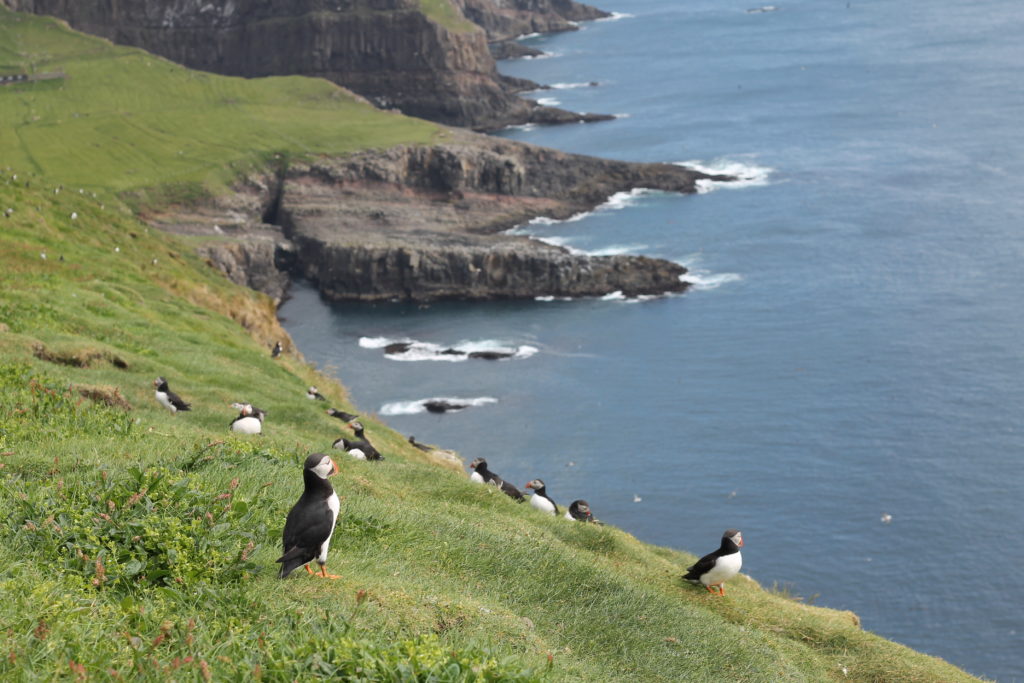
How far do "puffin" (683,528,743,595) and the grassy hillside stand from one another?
0.39 meters

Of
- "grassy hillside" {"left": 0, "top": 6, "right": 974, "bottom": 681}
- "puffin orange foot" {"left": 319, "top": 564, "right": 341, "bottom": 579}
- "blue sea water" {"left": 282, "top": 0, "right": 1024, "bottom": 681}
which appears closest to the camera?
"grassy hillside" {"left": 0, "top": 6, "right": 974, "bottom": 681}

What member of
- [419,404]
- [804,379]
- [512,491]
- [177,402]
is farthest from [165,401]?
[804,379]

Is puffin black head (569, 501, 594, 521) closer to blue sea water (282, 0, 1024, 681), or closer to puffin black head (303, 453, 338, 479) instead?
puffin black head (303, 453, 338, 479)

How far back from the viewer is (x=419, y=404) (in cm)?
9231

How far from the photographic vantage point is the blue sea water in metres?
67.6

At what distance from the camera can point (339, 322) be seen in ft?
379

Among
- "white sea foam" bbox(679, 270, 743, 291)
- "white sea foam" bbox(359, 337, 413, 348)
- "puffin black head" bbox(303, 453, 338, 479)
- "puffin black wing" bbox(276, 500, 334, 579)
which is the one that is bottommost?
"white sea foam" bbox(359, 337, 413, 348)

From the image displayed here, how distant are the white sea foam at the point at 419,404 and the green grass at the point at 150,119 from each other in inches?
2184

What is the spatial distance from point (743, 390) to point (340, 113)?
98223 mm

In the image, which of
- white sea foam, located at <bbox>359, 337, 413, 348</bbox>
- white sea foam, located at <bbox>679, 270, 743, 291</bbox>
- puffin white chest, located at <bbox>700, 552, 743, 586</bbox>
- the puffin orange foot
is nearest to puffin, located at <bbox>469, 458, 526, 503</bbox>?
puffin white chest, located at <bbox>700, 552, 743, 586</bbox>

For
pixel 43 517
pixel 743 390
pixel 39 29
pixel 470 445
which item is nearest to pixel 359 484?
pixel 43 517

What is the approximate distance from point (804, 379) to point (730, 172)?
67.6 meters

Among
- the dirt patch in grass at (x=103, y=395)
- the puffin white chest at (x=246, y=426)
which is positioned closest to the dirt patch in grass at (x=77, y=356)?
the dirt patch in grass at (x=103, y=395)

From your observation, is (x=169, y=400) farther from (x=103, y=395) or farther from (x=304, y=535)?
(x=304, y=535)
